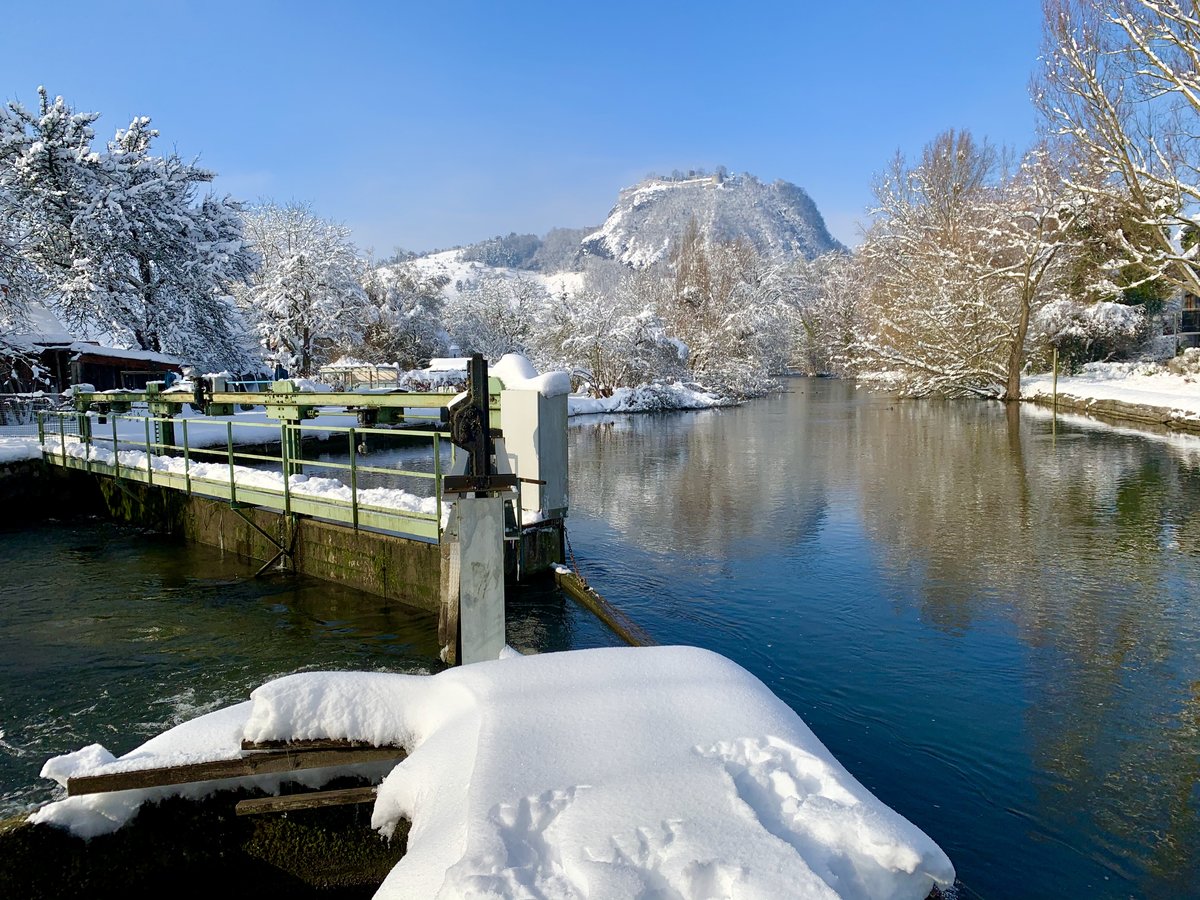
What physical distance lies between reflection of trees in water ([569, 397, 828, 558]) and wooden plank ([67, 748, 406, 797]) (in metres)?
7.06

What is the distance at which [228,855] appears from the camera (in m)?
3.34

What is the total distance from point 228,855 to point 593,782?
6.46 ft

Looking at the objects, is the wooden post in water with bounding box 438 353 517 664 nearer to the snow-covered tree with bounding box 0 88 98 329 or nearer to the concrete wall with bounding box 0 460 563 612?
the concrete wall with bounding box 0 460 563 612

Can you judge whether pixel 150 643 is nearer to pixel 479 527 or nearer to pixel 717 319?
pixel 479 527

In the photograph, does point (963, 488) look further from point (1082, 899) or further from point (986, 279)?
point (986, 279)

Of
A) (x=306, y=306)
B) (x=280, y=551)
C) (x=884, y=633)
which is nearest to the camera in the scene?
(x=884, y=633)

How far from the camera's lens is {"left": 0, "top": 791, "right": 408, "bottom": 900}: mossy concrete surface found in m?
3.21

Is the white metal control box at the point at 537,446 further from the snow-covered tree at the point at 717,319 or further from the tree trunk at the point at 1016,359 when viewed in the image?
the snow-covered tree at the point at 717,319

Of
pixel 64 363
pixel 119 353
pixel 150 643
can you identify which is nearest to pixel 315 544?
pixel 150 643

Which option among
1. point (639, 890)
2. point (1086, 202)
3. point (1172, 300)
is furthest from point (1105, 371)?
point (639, 890)

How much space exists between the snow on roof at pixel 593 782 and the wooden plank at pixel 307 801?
0.11m

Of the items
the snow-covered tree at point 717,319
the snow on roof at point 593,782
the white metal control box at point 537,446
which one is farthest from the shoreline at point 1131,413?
the snow on roof at point 593,782

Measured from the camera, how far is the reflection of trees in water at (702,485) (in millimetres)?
11125

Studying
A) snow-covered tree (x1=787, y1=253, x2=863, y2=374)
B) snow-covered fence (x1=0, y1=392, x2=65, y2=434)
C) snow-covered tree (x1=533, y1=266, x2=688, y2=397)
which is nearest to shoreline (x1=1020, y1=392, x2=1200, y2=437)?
snow-covered tree (x1=533, y1=266, x2=688, y2=397)
